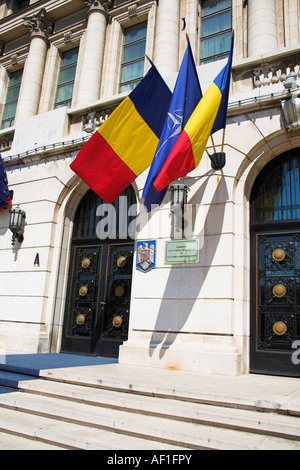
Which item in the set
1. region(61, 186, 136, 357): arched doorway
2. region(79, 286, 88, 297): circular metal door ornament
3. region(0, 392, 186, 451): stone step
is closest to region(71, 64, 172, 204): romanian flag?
region(61, 186, 136, 357): arched doorway

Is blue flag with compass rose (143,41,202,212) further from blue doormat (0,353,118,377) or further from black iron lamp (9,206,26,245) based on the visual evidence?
black iron lamp (9,206,26,245)

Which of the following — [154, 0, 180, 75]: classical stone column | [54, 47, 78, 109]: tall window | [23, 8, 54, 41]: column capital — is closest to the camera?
[154, 0, 180, 75]: classical stone column

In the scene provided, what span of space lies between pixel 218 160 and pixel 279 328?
396 cm

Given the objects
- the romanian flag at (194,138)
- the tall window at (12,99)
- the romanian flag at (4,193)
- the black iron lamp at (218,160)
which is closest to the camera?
the romanian flag at (194,138)

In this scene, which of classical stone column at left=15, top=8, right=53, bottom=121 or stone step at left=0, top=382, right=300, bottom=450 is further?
classical stone column at left=15, top=8, right=53, bottom=121

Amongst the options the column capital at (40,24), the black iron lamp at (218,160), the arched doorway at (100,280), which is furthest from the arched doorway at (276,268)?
the column capital at (40,24)

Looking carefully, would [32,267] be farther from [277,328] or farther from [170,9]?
[170,9]

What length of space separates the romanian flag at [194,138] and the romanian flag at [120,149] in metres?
1.35

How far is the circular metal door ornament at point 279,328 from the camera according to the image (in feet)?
26.8

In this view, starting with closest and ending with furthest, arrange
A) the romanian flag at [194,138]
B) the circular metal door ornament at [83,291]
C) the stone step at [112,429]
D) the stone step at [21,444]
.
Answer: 1. the stone step at [112,429]
2. the stone step at [21,444]
3. the romanian flag at [194,138]
4. the circular metal door ornament at [83,291]

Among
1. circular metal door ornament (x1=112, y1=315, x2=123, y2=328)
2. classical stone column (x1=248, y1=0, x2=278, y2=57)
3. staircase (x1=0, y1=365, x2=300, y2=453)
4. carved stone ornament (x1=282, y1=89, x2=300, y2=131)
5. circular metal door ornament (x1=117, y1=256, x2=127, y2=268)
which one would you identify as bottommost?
staircase (x1=0, y1=365, x2=300, y2=453)

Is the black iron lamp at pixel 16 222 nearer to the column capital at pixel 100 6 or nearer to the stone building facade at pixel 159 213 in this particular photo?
the stone building facade at pixel 159 213

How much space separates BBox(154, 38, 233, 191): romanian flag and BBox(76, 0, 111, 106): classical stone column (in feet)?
17.9

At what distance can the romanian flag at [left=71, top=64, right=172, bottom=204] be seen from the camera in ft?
27.2
